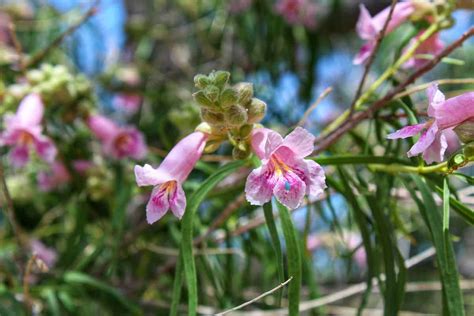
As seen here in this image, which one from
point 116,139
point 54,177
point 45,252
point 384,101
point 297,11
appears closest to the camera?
point 384,101

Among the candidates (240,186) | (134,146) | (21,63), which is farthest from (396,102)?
(21,63)

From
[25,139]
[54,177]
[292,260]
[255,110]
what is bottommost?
[54,177]

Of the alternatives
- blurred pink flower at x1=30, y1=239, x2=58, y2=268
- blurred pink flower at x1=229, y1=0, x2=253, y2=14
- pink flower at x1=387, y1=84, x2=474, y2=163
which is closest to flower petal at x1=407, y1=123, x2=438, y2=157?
pink flower at x1=387, y1=84, x2=474, y2=163

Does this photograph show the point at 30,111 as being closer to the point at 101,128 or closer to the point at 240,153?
the point at 101,128

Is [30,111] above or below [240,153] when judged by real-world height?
below

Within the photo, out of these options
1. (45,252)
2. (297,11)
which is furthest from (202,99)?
(297,11)

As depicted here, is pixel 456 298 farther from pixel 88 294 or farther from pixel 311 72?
pixel 311 72

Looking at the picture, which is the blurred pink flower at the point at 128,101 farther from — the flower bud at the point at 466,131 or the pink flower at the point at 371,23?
the flower bud at the point at 466,131
